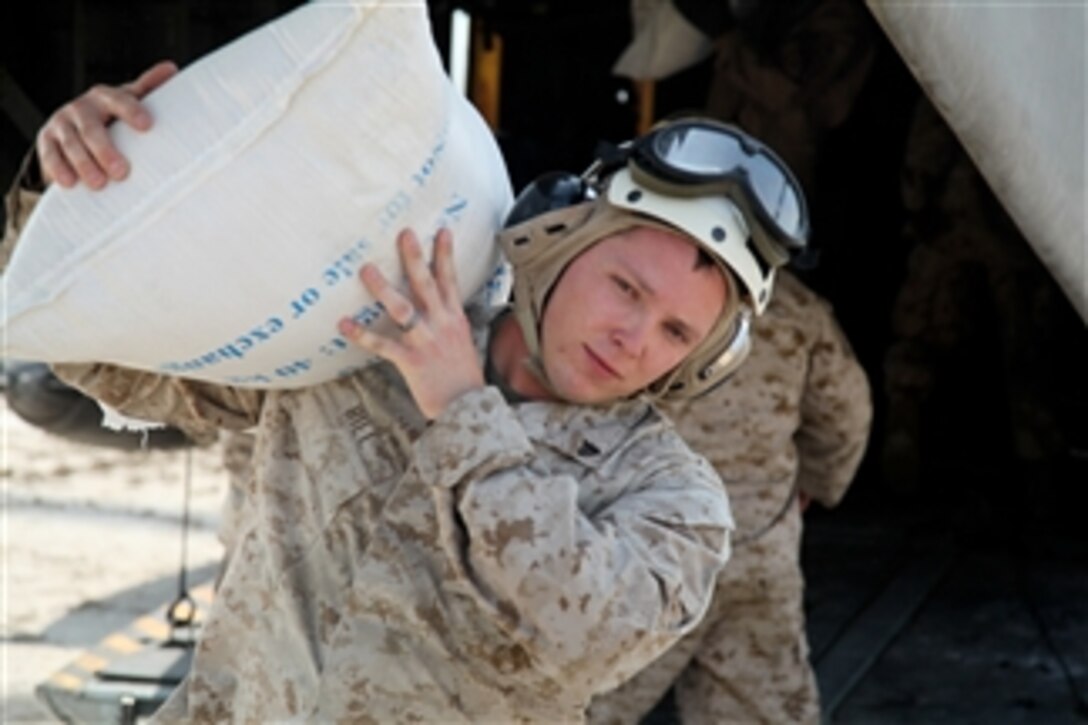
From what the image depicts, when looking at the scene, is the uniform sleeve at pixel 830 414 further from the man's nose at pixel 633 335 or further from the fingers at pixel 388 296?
the fingers at pixel 388 296

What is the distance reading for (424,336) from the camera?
2068 mm

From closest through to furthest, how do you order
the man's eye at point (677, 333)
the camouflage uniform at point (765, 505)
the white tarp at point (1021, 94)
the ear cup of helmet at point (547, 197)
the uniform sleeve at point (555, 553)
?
the uniform sleeve at point (555, 553), the man's eye at point (677, 333), the ear cup of helmet at point (547, 197), the white tarp at point (1021, 94), the camouflage uniform at point (765, 505)

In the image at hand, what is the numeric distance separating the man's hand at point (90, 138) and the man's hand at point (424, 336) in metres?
0.30

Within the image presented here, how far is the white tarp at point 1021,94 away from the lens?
11.3 feet

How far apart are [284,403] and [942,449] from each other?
759 centimetres

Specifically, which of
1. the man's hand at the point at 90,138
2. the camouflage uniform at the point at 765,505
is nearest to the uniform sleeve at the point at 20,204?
the man's hand at the point at 90,138

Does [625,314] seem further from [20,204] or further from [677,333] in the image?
[20,204]

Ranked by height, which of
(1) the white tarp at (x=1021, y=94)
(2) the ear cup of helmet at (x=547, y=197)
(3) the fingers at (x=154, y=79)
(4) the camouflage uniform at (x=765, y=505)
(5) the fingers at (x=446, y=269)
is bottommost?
(4) the camouflage uniform at (x=765, y=505)

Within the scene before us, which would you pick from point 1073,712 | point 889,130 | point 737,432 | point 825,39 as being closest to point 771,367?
point 737,432

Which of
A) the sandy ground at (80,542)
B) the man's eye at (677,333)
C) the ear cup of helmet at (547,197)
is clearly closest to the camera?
the man's eye at (677,333)

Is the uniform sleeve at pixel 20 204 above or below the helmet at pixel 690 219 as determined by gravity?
above

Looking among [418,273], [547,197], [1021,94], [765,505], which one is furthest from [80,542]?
[418,273]

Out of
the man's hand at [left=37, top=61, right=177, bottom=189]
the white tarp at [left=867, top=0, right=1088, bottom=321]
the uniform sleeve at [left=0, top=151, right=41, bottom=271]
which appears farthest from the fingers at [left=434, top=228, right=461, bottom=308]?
the white tarp at [left=867, top=0, right=1088, bottom=321]

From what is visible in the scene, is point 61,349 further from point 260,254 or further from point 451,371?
point 451,371
